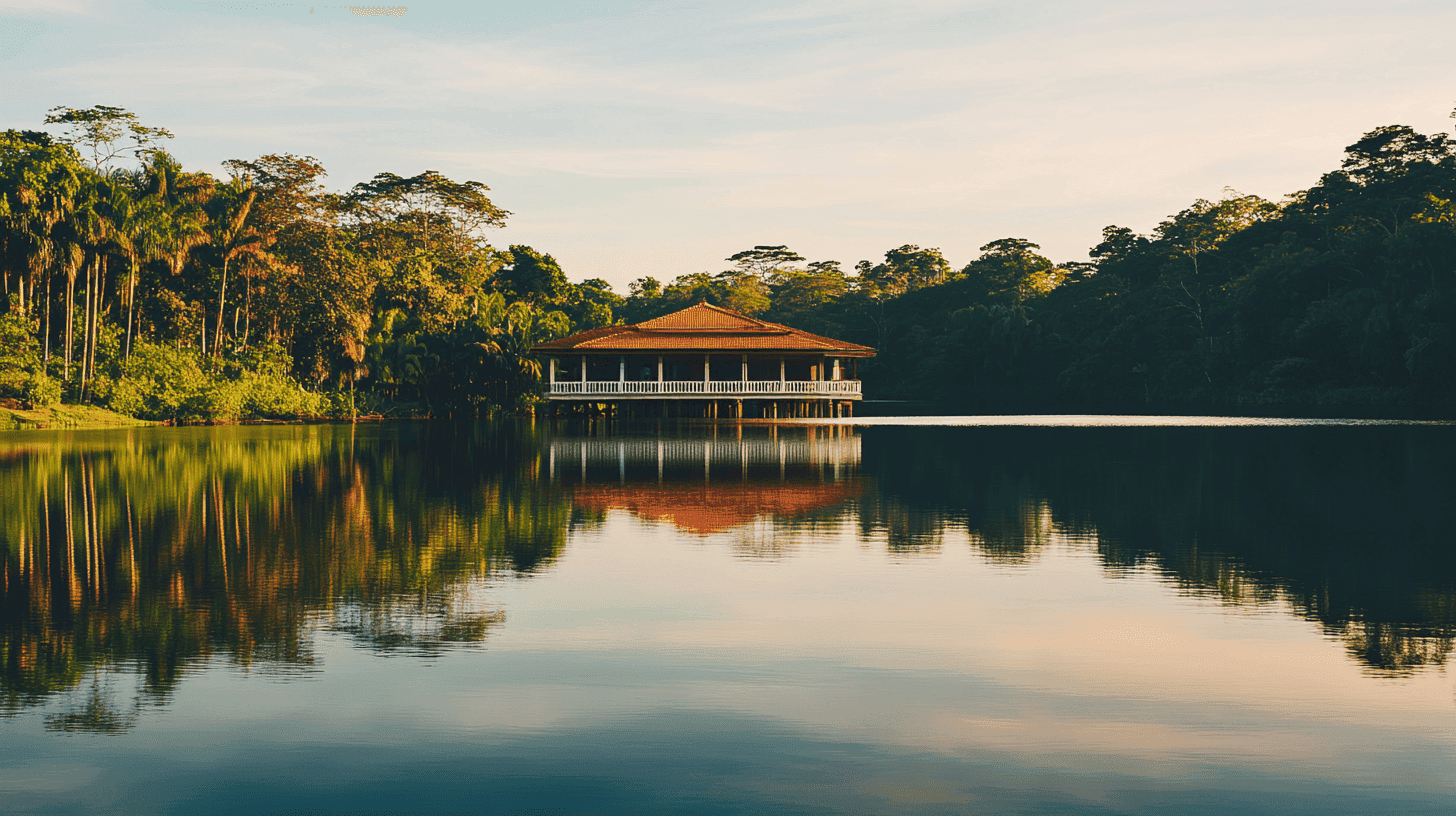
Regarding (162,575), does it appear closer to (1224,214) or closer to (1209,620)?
(1209,620)

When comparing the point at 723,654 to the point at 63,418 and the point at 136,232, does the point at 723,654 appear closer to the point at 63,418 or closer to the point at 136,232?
the point at 63,418

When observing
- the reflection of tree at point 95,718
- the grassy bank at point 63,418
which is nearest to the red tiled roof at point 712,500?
the reflection of tree at point 95,718

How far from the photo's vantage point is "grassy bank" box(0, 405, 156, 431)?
48.1 metres

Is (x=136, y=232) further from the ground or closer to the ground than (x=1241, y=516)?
further from the ground

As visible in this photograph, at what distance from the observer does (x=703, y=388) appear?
64375 millimetres

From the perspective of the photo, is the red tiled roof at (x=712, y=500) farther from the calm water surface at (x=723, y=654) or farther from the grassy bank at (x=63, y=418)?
the grassy bank at (x=63, y=418)

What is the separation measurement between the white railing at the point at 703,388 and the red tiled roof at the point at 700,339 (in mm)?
1774

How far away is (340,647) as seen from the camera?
30.8 ft

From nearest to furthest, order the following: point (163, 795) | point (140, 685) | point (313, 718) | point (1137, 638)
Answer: point (163, 795) → point (313, 718) → point (140, 685) → point (1137, 638)

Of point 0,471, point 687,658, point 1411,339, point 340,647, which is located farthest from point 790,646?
point 1411,339

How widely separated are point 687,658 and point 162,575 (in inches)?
248

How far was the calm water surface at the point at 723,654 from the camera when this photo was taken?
636 centimetres

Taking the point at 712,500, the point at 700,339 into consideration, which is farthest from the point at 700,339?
the point at 712,500

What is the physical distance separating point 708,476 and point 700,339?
1504 inches
